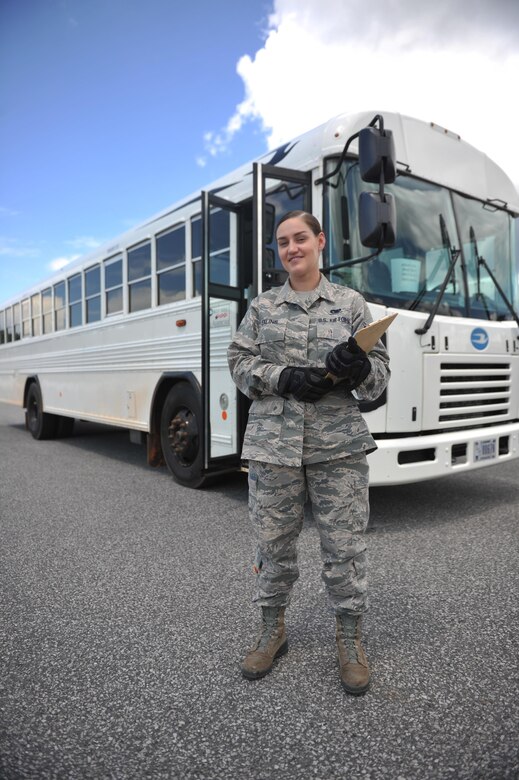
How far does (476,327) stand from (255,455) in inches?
110

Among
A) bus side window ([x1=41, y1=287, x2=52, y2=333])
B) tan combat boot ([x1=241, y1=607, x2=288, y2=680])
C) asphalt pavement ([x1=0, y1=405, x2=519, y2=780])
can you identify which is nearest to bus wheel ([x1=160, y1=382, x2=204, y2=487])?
asphalt pavement ([x1=0, y1=405, x2=519, y2=780])

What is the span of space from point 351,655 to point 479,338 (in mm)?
2900

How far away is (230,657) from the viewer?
232 centimetres

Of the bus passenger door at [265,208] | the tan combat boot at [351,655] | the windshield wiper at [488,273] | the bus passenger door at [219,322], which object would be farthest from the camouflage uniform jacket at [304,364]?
the windshield wiper at [488,273]

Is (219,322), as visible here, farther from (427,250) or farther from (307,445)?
(307,445)

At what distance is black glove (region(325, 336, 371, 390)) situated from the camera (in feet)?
6.43

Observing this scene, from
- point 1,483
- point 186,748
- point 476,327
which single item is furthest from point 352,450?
point 1,483

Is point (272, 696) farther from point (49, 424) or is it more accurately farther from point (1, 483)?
point (49, 424)

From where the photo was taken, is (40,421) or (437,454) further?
(40,421)

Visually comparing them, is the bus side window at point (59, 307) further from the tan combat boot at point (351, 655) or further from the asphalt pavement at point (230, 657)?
the tan combat boot at point (351, 655)

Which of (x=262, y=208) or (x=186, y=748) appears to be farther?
(x=262, y=208)

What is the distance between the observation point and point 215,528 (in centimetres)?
407

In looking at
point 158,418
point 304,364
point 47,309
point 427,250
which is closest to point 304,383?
point 304,364

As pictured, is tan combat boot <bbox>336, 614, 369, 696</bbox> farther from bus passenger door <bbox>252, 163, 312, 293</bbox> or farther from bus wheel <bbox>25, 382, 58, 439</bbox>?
bus wheel <bbox>25, 382, 58, 439</bbox>
